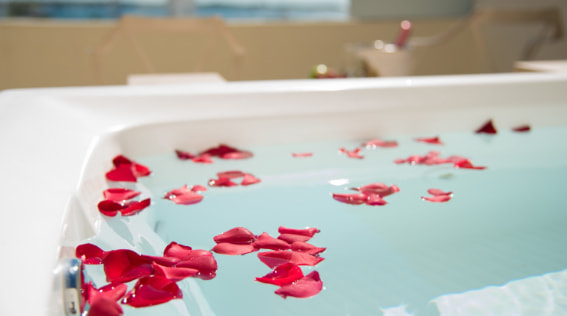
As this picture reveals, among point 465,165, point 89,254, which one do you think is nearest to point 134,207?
point 89,254

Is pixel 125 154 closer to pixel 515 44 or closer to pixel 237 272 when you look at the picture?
pixel 237 272

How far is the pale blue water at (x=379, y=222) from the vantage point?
0.59 metres

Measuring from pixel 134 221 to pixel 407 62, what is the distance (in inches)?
44.6

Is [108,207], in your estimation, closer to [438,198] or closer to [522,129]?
[438,198]

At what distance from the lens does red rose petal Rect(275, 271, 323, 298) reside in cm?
57

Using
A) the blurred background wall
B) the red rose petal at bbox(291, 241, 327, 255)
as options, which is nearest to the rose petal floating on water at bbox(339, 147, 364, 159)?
the red rose petal at bbox(291, 241, 327, 255)

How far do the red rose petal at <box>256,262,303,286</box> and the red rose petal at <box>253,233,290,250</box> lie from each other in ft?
0.16

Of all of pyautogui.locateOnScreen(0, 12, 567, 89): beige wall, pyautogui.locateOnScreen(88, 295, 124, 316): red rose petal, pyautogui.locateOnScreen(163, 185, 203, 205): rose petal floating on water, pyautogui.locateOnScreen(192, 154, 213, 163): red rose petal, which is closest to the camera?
pyautogui.locateOnScreen(88, 295, 124, 316): red rose petal

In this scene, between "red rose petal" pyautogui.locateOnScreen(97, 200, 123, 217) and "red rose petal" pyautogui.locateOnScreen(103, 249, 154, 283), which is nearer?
"red rose petal" pyautogui.locateOnScreen(103, 249, 154, 283)

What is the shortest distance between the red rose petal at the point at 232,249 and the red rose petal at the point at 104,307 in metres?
0.18

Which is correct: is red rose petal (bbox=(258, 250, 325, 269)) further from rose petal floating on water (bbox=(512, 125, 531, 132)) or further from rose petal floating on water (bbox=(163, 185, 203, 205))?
rose petal floating on water (bbox=(512, 125, 531, 132))

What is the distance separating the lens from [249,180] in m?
0.90

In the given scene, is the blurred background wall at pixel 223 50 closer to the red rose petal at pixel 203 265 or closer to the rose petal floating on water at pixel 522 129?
the rose petal floating on water at pixel 522 129

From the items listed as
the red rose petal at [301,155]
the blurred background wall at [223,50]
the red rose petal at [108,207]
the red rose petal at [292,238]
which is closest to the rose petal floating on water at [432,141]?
the red rose petal at [301,155]
